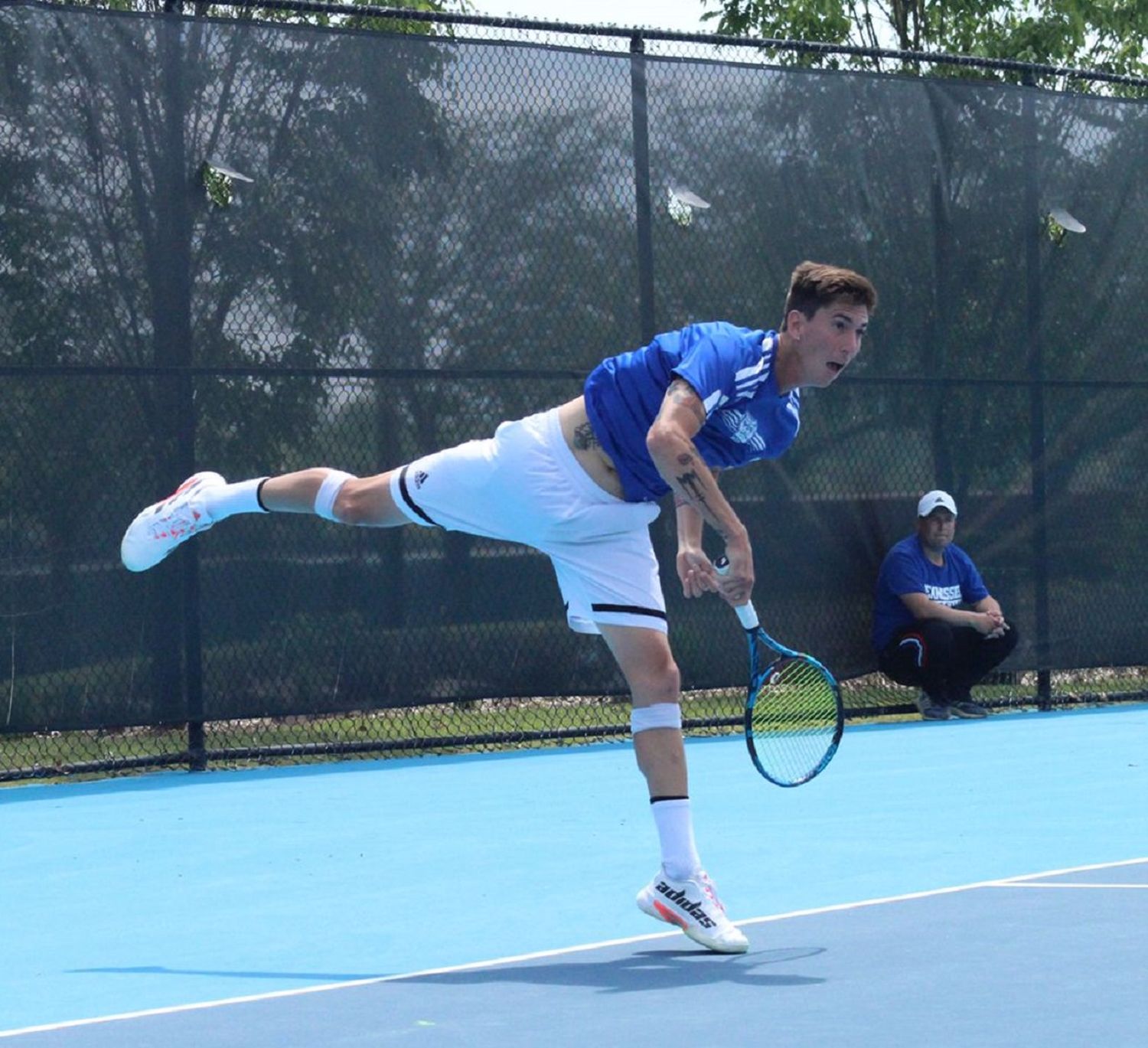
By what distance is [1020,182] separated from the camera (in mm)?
10508

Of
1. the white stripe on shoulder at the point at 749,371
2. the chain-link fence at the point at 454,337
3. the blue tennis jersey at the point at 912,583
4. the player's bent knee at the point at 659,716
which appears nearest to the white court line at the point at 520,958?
the player's bent knee at the point at 659,716

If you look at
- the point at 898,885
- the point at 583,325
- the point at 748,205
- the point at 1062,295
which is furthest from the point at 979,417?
the point at 898,885

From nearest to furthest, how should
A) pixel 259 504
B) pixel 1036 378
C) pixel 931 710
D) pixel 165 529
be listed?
pixel 259 504
pixel 165 529
pixel 931 710
pixel 1036 378

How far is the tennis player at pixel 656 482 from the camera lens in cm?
459

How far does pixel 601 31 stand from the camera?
9.18 metres

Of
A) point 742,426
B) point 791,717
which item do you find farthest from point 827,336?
point 791,717

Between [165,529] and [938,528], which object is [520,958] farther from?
[938,528]

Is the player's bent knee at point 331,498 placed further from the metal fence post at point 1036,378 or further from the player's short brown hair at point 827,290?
→ the metal fence post at point 1036,378

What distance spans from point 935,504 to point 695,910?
571 centimetres

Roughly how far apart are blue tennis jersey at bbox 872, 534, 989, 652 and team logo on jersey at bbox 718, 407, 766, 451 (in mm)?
5103

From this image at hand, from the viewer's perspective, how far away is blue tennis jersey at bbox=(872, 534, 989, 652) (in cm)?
991

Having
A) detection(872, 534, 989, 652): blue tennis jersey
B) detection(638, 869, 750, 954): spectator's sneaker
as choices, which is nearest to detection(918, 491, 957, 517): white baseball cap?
detection(872, 534, 989, 652): blue tennis jersey

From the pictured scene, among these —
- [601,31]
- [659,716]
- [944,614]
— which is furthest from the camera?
[944,614]

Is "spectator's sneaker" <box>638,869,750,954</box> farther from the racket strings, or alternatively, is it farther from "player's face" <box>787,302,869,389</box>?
"player's face" <box>787,302,869,389</box>
